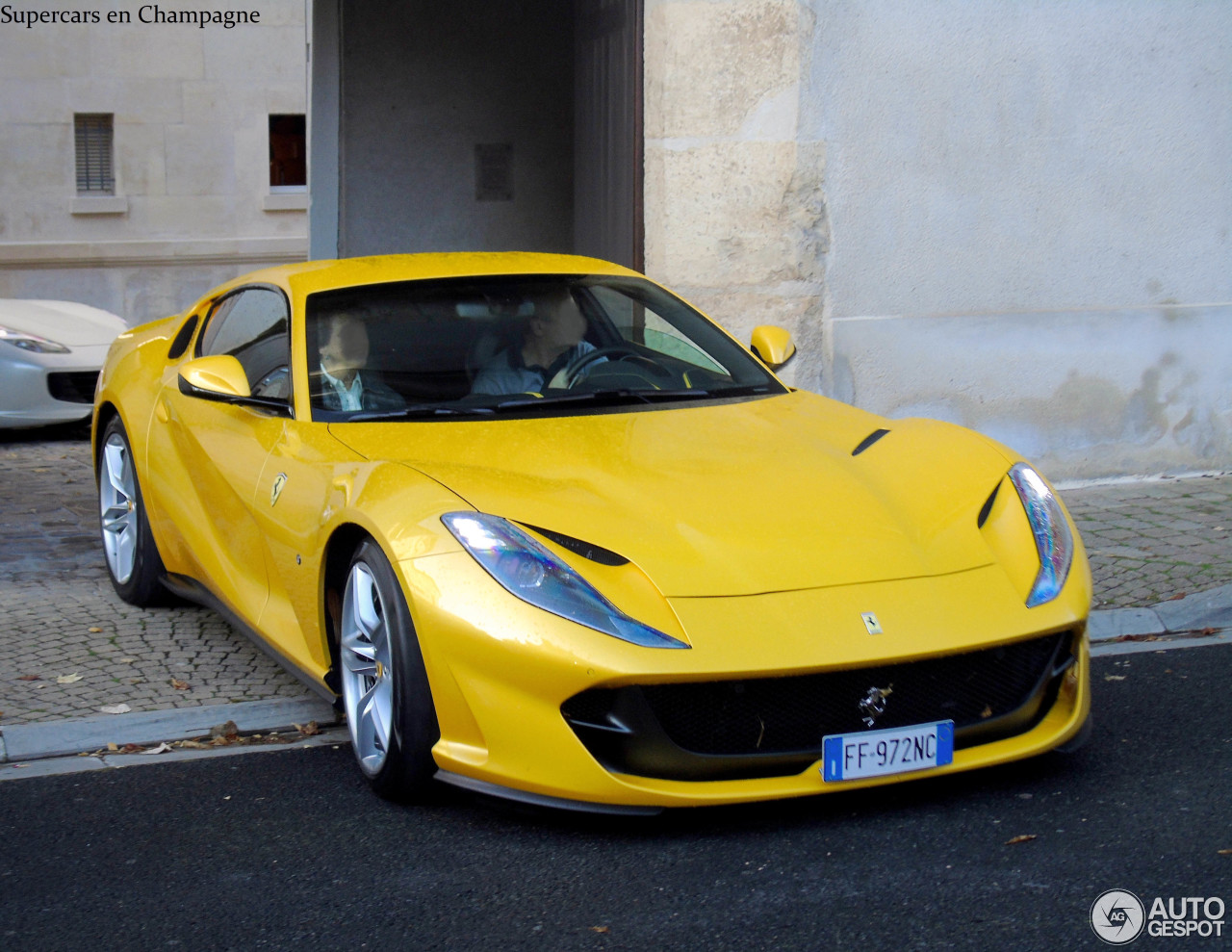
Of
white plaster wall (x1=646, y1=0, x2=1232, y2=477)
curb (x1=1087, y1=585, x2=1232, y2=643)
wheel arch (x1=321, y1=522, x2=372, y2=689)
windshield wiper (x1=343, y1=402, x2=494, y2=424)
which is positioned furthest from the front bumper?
white plaster wall (x1=646, y1=0, x2=1232, y2=477)

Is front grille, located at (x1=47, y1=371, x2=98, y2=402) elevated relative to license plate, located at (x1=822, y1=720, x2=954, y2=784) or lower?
elevated

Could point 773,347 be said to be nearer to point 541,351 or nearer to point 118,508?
point 541,351

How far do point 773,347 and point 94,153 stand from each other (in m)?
19.3

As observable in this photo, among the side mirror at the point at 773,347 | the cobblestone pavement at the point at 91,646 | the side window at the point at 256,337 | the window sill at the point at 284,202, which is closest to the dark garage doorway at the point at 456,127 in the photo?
the cobblestone pavement at the point at 91,646

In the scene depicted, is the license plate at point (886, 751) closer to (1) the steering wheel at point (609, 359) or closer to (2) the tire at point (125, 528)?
(1) the steering wheel at point (609, 359)

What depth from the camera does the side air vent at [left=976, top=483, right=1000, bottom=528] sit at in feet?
13.0

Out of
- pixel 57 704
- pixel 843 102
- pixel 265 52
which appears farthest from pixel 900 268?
pixel 265 52

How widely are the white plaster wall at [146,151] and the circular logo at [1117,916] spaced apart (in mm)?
20430

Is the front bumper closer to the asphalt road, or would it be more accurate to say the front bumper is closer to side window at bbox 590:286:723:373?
the asphalt road

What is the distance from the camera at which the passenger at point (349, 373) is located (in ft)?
15.2

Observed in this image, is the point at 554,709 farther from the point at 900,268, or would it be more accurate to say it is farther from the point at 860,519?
the point at 900,268

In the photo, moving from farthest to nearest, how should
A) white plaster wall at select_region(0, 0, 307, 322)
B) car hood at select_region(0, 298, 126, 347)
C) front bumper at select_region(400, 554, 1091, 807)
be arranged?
white plaster wall at select_region(0, 0, 307, 322) → car hood at select_region(0, 298, 126, 347) → front bumper at select_region(400, 554, 1091, 807)

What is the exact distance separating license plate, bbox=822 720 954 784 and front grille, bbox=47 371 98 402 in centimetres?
803

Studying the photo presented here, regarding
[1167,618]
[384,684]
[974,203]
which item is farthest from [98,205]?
[384,684]
